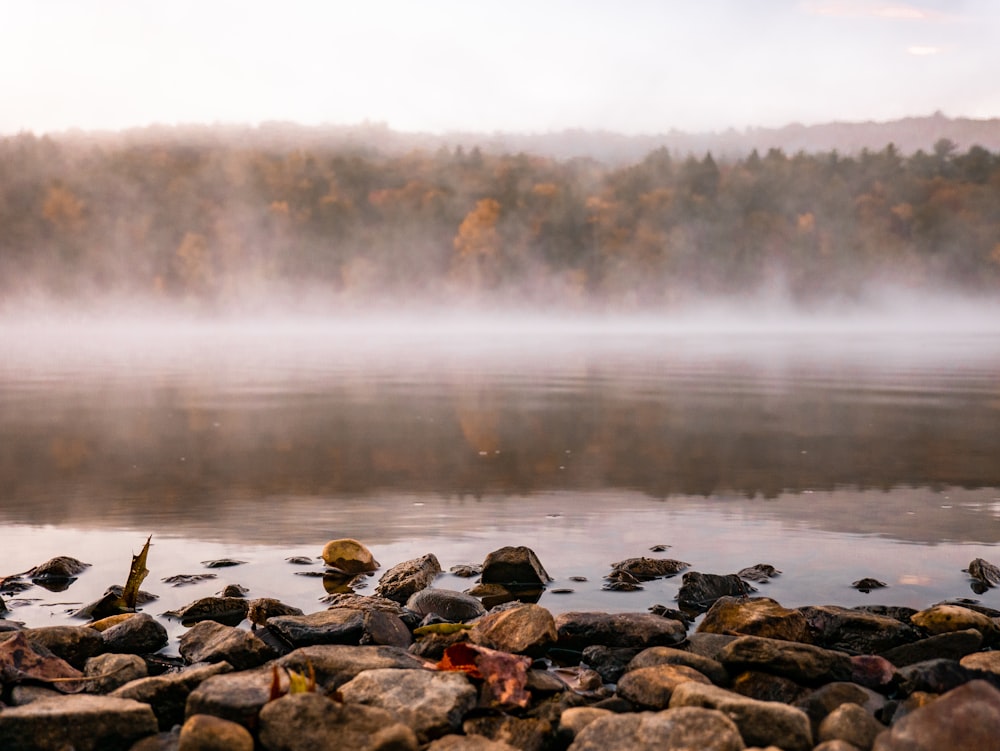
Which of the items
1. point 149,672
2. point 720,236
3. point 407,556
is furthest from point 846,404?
point 720,236

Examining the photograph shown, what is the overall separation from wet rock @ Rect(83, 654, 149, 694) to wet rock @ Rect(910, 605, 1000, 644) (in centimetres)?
569

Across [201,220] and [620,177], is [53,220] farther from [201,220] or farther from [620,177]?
[620,177]

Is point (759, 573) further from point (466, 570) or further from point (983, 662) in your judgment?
point (983, 662)

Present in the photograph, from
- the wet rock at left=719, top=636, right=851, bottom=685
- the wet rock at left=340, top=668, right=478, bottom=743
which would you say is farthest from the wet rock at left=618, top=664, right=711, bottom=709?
the wet rock at left=340, top=668, right=478, bottom=743

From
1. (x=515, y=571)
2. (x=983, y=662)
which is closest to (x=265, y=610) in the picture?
(x=515, y=571)

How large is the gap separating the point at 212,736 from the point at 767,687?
137 inches

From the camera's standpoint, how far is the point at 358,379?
36.6 metres

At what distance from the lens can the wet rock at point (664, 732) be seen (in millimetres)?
5652

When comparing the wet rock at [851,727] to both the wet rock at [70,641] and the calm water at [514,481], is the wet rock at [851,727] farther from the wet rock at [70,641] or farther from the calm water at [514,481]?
the wet rock at [70,641]

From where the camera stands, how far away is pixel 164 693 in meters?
6.45

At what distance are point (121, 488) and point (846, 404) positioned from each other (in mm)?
18621

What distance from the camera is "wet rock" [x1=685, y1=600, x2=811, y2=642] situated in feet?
25.4

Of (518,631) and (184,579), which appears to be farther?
(184,579)

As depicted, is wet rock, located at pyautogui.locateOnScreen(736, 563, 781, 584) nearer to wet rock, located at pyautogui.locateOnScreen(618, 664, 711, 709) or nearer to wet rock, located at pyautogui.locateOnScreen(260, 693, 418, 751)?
wet rock, located at pyautogui.locateOnScreen(618, 664, 711, 709)
